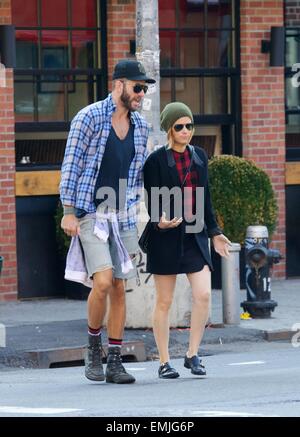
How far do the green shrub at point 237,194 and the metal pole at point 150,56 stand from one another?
259 cm

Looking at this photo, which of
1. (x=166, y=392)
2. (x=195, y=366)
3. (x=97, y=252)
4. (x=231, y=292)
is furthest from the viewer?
(x=231, y=292)

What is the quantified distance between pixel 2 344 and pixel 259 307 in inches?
119

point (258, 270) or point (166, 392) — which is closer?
point (166, 392)

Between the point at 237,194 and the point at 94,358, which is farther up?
the point at 237,194

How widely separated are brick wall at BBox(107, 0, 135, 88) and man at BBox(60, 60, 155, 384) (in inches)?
253

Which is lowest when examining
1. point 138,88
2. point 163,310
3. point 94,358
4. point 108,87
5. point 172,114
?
point 94,358

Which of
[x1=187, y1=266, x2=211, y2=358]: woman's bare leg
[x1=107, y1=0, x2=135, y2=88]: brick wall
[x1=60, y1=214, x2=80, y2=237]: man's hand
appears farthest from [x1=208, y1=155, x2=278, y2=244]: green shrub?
[x1=60, y1=214, x2=80, y2=237]: man's hand

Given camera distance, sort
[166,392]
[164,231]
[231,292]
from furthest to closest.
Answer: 1. [231,292]
2. [164,231]
3. [166,392]

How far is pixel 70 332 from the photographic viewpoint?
41.7 feet

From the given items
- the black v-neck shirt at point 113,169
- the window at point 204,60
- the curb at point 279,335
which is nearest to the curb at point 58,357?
the curb at point 279,335

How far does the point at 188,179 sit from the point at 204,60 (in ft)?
23.1

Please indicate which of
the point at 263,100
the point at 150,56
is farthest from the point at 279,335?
the point at 263,100

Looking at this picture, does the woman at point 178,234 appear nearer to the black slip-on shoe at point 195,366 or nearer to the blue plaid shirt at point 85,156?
the black slip-on shoe at point 195,366

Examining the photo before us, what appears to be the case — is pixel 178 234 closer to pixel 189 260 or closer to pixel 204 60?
pixel 189 260
